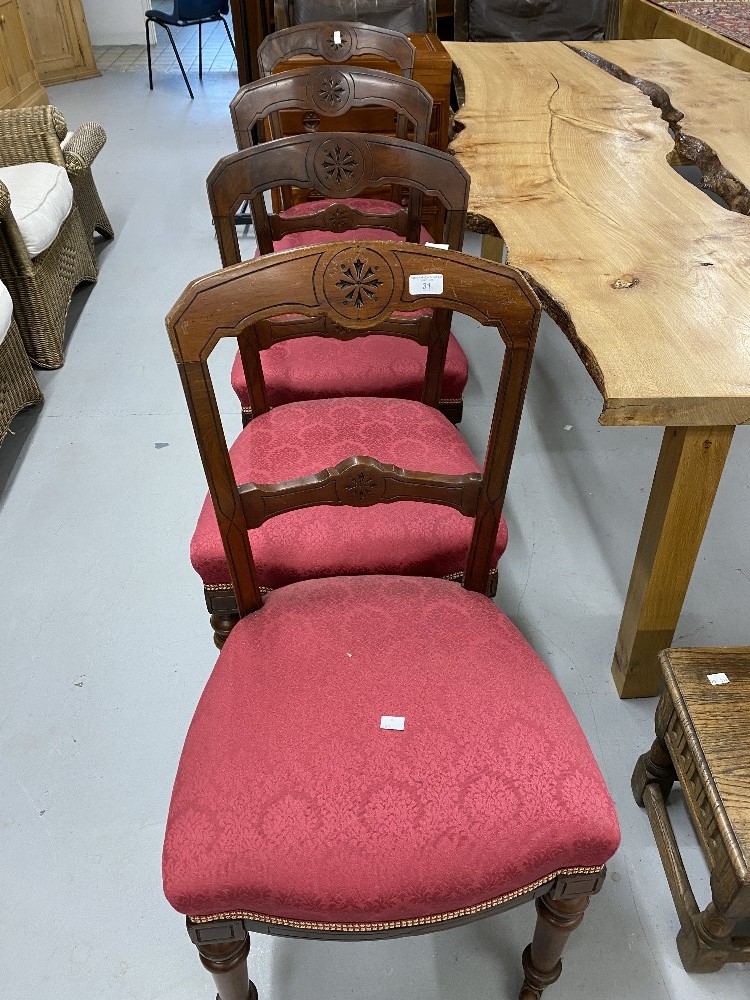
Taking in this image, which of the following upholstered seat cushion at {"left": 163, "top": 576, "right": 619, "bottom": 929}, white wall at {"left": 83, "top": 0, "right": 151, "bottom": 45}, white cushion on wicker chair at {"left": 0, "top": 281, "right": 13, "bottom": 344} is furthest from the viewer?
white wall at {"left": 83, "top": 0, "right": 151, "bottom": 45}

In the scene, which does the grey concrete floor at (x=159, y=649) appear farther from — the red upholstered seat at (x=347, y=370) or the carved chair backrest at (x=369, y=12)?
the carved chair backrest at (x=369, y=12)

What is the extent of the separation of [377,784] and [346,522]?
432mm

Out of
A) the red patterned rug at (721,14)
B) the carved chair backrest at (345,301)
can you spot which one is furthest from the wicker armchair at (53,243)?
the red patterned rug at (721,14)

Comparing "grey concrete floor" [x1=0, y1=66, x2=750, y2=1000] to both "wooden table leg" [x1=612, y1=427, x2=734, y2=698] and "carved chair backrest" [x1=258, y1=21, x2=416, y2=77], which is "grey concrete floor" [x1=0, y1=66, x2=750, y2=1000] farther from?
"carved chair backrest" [x1=258, y1=21, x2=416, y2=77]

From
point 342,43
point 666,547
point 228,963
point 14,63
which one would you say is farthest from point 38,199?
point 14,63

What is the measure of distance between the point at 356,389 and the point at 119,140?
3497 millimetres

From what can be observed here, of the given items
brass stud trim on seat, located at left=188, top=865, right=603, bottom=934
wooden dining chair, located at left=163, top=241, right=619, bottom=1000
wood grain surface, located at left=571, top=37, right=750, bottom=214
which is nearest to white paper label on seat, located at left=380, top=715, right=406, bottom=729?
wooden dining chair, located at left=163, top=241, right=619, bottom=1000

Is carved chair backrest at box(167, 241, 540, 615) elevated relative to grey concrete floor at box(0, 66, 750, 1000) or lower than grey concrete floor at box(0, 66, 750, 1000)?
elevated

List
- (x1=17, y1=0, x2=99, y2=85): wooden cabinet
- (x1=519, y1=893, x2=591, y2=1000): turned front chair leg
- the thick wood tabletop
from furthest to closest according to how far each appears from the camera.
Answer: (x1=17, y1=0, x2=99, y2=85): wooden cabinet, the thick wood tabletop, (x1=519, y1=893, x2=591, y2=1000): turned front chair leg

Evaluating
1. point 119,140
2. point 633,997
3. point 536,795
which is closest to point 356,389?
point 536,795

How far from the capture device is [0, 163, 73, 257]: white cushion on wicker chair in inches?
86.9

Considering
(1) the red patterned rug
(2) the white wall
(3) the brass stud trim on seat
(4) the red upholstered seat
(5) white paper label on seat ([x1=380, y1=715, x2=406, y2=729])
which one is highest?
(1) the red patterned rug

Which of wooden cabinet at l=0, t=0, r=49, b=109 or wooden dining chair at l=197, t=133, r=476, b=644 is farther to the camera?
wooden cabinet at l=0, t=0, r=49, b=109

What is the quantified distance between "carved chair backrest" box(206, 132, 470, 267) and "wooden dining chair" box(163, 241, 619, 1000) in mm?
381
